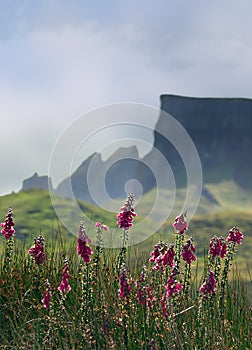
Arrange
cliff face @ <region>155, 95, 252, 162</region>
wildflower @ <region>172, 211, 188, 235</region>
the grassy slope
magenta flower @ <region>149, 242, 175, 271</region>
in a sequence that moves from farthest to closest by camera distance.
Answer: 1. cliff face @ <region>155, 95, 252, 162</region>
2. the grassy slope
3. wildflower @ <region>172, 211, 188, 235</region>
4. magenta flower @ <region>149, 242, 175, 271</region>

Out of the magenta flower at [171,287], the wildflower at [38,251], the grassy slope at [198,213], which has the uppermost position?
the grassy slope at [198,213]

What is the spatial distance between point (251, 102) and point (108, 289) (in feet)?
445

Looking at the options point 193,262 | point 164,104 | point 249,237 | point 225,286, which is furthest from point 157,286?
point 164,104

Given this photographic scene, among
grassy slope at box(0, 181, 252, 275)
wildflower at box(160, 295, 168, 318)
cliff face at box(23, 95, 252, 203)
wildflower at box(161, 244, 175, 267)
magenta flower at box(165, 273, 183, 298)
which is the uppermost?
cliff face at box(23, 95, 252, 203)

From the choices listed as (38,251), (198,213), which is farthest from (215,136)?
(38,251)

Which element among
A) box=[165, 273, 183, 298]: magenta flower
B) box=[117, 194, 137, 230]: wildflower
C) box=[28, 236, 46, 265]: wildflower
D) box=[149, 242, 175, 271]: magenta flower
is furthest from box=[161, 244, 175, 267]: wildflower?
box=[28, 236, 46, 265]: wildflower

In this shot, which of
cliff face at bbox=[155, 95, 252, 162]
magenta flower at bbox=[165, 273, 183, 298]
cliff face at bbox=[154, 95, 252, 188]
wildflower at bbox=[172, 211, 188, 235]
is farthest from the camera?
cliff face at bbox=[154, 95, 252, 188]

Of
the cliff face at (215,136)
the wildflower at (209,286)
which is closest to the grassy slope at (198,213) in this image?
the cliff face at (215,136)

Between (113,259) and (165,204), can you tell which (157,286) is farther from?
(165,204)

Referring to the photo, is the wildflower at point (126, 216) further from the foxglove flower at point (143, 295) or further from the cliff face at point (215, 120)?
the cliff face at point (215, 120)

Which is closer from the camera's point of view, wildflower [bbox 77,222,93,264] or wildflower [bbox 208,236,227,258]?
wildflower [bbox 77,222,93,264]

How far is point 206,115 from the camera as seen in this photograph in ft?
477

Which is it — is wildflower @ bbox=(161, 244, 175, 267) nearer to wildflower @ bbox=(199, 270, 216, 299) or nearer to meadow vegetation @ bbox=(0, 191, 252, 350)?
meadow vegetation @ bbox=(0, 191, 252, 350)

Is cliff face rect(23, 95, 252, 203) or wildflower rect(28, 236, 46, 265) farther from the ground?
cliff face rect(23, 95, 252, 203)
